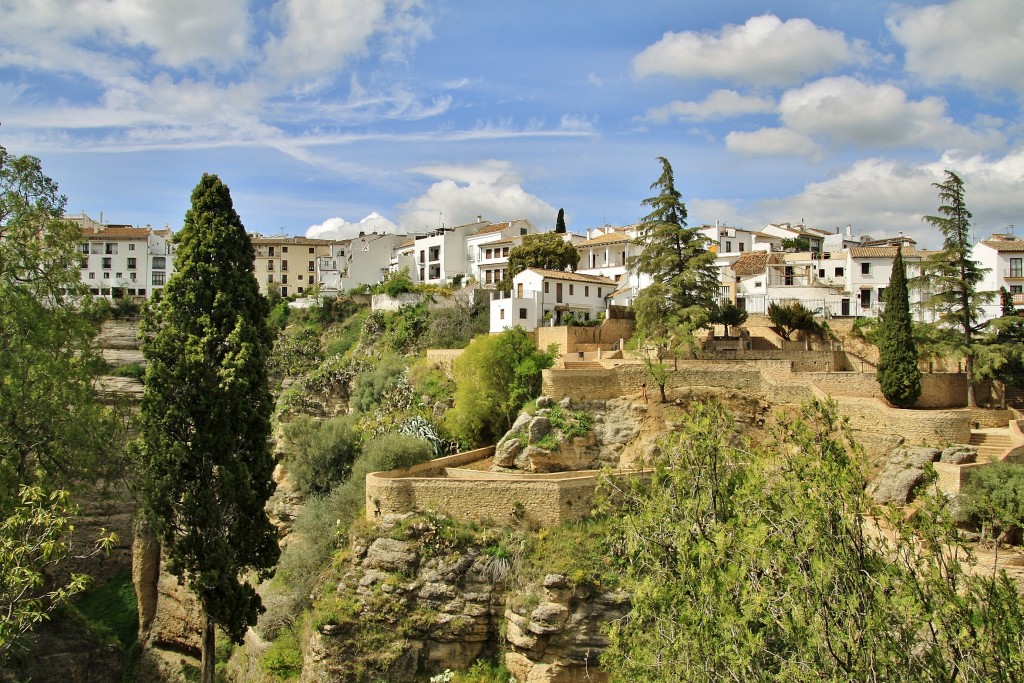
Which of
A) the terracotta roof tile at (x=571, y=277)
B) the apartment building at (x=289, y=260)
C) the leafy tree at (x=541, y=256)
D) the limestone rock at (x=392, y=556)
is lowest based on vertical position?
the limestone rock at (x=392, y=556)

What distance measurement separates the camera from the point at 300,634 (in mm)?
24922

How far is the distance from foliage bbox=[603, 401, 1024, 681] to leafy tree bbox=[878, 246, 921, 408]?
15.0 meters

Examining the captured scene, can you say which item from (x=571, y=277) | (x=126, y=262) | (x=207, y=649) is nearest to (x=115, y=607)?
(x=207, y=649)

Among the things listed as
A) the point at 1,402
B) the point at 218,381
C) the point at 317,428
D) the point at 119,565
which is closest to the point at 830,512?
the point at 218,381

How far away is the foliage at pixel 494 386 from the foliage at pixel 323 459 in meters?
4.04

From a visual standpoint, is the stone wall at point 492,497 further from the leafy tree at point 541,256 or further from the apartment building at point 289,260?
the apartment building at point 289,260

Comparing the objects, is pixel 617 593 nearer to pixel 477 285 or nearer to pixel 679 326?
pixel 679 326

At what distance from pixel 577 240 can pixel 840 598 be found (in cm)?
4724

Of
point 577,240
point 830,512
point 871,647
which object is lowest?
point 871,647

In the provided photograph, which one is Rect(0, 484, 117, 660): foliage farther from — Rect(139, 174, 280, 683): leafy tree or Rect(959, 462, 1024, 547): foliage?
Rect(959, 462, 1024, 547): foliage

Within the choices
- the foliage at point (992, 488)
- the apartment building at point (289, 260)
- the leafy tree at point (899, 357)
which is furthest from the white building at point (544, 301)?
the apartment building at point (289, 260)

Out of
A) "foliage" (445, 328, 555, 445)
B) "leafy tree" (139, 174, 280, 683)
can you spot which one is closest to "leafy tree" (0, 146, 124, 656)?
"leafy tree" (139, 174, 280, 683)

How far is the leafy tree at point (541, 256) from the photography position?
47.2 metres

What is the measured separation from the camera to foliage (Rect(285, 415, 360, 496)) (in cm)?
3098
